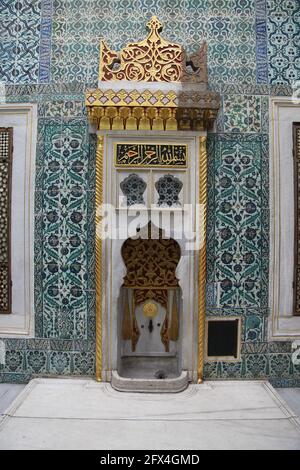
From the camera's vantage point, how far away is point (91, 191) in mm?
3146

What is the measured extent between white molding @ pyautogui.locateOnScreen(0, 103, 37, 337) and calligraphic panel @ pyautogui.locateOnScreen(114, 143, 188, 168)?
81 cm

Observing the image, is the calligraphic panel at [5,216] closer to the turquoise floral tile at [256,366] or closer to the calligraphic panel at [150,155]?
the calligraphic panel at [150,155]

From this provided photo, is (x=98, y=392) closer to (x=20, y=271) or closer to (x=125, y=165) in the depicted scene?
(x=20, y=271)

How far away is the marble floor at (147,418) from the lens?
89.4 inches

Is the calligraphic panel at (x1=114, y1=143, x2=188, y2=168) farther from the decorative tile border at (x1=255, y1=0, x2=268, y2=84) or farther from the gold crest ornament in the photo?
the gold crest ornament

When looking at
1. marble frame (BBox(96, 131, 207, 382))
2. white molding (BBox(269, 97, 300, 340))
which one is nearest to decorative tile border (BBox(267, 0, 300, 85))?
white molding (BBox(269, 97, 300, 340))

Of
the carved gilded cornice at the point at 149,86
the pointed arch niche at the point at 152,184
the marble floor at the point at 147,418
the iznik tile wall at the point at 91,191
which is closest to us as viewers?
the marble floor at the point at 147,418

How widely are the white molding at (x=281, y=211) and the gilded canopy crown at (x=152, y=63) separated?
764mm

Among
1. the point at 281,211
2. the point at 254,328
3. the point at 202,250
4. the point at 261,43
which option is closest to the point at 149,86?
the point at 261,43

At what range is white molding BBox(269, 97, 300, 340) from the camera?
3.18 m

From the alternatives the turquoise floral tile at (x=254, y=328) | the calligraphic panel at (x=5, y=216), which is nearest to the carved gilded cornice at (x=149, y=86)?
the calligraphic panel at (x=5, y=216)

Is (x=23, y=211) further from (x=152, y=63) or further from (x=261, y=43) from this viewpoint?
(x=261, y=43)

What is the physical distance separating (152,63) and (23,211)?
67.9 inches
